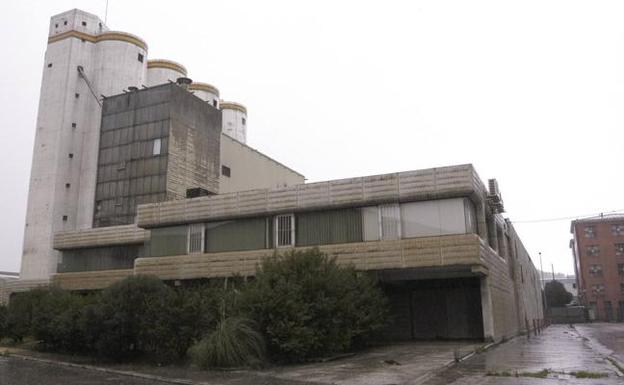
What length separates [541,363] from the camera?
14781mm

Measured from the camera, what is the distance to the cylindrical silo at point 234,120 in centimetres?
7044

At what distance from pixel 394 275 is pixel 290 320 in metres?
7.98

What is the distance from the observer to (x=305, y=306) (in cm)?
1586

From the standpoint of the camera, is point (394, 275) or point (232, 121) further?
point (232, 121)

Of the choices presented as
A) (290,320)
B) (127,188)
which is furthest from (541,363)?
(127,188)

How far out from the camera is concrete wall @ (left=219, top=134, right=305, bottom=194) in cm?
4775

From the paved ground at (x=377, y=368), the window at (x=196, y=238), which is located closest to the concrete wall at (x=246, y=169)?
the window at (x=196, y=238)

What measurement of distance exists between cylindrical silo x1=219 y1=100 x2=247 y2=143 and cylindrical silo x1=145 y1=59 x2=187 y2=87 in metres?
13.9

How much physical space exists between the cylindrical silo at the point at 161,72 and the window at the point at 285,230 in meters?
36.4

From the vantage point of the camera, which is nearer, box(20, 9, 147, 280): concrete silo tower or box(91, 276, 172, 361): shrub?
box(91, 276, 172, 361): shrub

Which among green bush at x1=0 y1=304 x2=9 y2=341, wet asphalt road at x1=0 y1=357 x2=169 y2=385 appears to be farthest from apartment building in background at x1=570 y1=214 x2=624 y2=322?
wet asphalt road at x1=0 y1=357 x2=169 y2=385

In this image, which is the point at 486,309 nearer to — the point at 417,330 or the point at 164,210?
the point at 417,330

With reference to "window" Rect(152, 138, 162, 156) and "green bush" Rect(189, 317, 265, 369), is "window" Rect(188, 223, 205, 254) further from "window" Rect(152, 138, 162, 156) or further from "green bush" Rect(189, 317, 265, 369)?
"window" Rect(152, 138, 162, 156)

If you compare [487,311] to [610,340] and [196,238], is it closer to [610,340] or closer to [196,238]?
[610,340]
